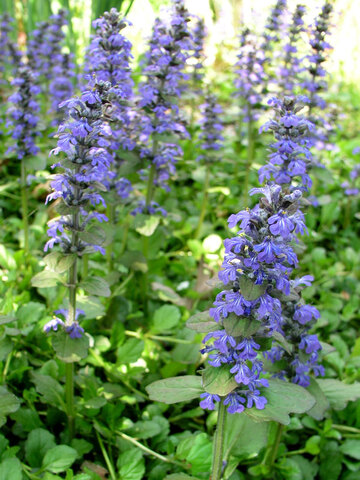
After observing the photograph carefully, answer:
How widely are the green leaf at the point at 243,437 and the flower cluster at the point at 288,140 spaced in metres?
1.22

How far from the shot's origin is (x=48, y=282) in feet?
7.79

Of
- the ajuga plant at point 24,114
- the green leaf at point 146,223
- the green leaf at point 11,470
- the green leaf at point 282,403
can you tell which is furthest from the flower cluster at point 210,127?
the green leaf at point 11,470

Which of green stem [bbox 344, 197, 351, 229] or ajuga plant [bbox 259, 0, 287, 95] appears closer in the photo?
ajuga plant [bbox 259, 0, 287, 95]

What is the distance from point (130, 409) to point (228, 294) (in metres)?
1.47

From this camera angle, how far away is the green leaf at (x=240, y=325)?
5.95 feet

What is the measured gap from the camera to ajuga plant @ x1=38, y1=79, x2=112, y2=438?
2098mm

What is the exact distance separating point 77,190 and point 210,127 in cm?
247

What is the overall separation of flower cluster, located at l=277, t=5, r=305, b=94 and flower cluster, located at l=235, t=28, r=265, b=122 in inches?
10.4

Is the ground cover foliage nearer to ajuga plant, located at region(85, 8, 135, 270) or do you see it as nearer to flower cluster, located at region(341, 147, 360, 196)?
ajuga plant, located at region(85, 8, 135, 270)

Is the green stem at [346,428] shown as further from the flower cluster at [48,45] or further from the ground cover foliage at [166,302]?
the flower cluster at [48,45]

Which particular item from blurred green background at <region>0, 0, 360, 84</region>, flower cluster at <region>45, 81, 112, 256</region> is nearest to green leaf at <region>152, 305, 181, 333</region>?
flower cluster at <region>45, 81, 112, 256</region>

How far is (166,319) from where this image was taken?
329 centimetres

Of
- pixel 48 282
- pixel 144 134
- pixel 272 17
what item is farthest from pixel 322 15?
pixel 48 282

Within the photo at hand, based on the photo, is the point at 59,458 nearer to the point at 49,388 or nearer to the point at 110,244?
the point at 49,388
